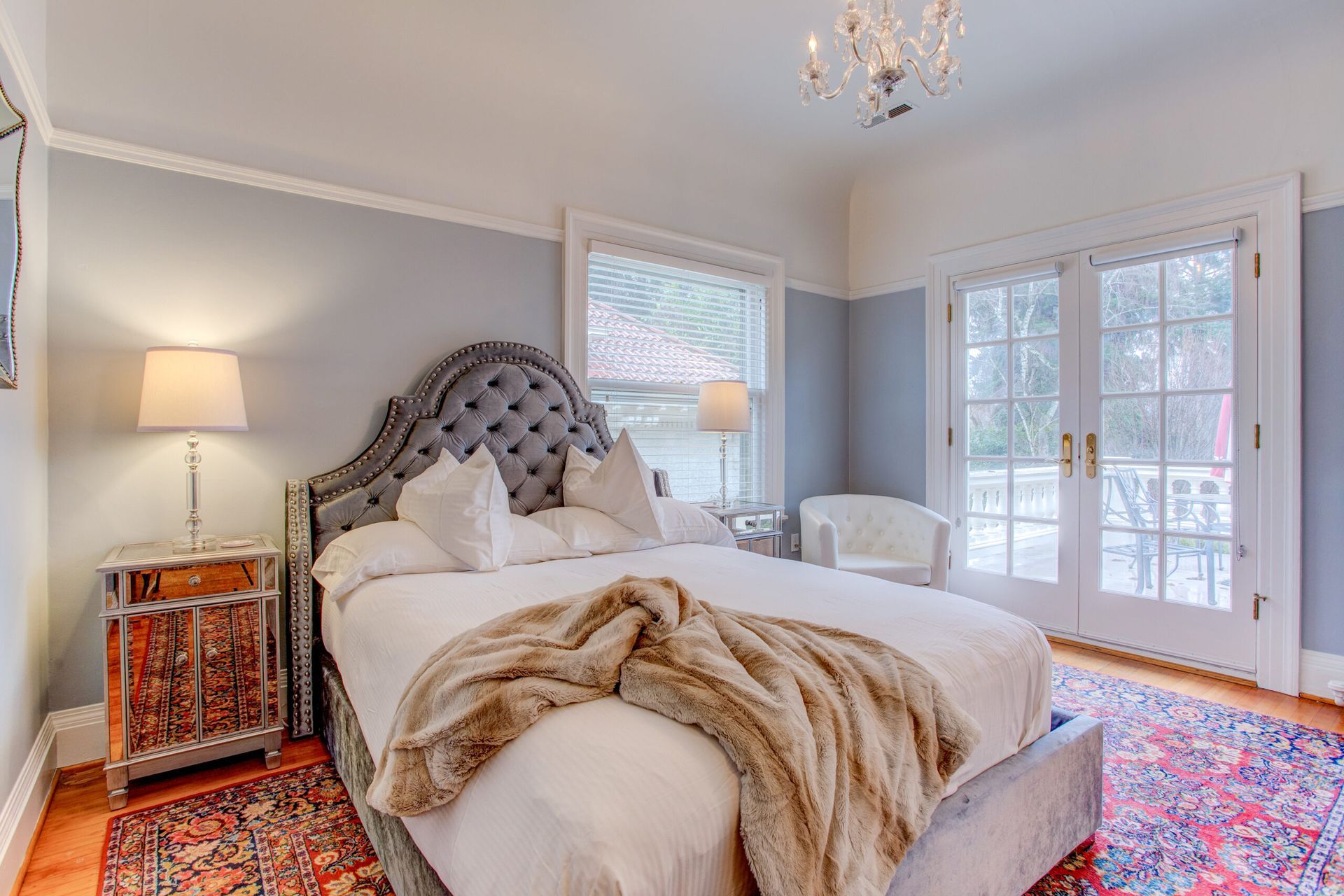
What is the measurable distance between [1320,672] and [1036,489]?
1349 mm

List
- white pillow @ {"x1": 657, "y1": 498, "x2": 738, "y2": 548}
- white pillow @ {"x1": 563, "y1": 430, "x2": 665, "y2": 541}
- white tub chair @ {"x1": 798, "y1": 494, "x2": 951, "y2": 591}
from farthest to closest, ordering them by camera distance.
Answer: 1. white tub chair @ {"x1": 798, "y1": 494, "x2": 951, "y2": 591}
2. white pillow @ {"x1": 657, "y1": 498, "x2": 738, "y2": 548}
3. white pillow @ {"x1": 563, "y1": 430, "x2": 665, "y2": 541}

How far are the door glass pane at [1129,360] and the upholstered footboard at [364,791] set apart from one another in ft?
12.0

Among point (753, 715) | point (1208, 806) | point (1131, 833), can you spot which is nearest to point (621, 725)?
point (753, 715)

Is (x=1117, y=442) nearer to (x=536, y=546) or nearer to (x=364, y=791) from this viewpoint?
(x=536, y=546)

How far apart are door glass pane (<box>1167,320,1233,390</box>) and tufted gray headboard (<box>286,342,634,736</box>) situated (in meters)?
2.56

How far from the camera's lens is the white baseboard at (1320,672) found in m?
2.79

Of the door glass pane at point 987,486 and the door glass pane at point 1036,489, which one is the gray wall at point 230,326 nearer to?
the door glass pane at point 987,486

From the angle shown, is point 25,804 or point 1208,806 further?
point 1208,806

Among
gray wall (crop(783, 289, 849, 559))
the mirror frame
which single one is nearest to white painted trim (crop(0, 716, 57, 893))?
the mirror frame

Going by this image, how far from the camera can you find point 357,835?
6.15 feet

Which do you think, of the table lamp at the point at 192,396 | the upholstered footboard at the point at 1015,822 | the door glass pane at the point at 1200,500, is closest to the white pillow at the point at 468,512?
the table lamp at the point at 192,396

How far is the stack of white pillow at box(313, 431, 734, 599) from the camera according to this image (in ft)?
7.39

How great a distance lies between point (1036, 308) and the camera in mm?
3729

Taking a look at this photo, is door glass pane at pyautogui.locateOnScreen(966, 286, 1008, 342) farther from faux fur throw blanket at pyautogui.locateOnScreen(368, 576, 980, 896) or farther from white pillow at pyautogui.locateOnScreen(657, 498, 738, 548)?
faux fur throw blanket at pyautogui.locateOnScreen(368, 576, 980, 896)
